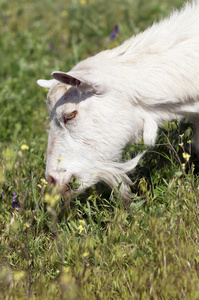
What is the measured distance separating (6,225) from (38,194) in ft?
1.30

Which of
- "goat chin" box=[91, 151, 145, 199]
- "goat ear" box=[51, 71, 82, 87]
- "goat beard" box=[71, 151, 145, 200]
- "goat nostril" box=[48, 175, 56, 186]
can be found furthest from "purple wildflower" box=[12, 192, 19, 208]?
"goat ear" box=[51, 71, 82, 87]

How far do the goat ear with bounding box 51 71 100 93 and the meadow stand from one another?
0.65m

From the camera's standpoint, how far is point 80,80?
358 cm

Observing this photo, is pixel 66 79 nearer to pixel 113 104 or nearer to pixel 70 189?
pixel 113 104

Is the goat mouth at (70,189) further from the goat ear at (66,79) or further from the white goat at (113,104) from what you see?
the goat ear at (66,79)

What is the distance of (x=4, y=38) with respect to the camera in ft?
27.5

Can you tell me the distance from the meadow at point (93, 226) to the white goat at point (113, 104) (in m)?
0.23

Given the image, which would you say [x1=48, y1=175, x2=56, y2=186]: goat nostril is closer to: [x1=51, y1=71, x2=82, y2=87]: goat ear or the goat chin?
the goat chin

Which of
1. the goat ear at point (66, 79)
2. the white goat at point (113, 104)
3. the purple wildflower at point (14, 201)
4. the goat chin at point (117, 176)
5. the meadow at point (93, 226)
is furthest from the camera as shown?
the purple wildflower at point (14, 201)

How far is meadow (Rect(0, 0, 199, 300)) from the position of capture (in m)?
2.97

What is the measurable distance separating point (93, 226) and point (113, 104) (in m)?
0.96

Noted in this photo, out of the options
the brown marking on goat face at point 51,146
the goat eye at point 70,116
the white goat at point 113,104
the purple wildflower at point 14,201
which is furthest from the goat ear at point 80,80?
the purple wildflower at point 14,201

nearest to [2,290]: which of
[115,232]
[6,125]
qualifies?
[115,232]

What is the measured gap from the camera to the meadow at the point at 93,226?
2.97m
